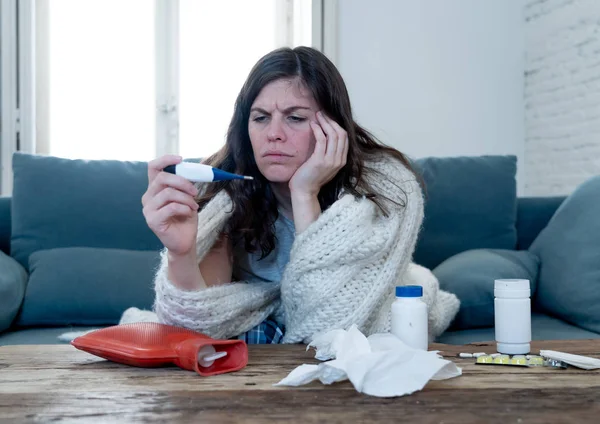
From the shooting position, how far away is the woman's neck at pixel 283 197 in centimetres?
171

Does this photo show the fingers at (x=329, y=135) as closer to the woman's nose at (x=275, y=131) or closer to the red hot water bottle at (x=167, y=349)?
the woman's nose at (x=275, y=131)

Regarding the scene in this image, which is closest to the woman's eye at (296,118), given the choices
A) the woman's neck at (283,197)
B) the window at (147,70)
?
the woman's neck at (283,197)

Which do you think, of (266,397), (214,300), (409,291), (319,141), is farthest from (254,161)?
(266,397)

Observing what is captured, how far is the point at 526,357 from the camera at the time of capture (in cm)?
111

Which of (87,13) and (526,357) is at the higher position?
(87,13)

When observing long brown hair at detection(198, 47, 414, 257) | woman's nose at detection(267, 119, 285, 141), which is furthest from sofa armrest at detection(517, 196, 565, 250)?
woman's nose at detection(267, 119, 285, 141)

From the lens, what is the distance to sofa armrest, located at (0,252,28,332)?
203 centimetres

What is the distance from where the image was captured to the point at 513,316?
3.73 ft

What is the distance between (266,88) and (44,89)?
8.84 ft

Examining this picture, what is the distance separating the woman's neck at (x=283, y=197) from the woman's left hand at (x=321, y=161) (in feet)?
0.50

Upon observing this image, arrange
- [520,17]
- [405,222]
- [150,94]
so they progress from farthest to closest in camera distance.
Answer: [520,17] < [150,94] < [405,222]

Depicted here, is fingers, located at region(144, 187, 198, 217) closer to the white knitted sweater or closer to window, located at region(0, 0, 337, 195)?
the white knitted sweater

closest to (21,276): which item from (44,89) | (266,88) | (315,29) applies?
(266,88)

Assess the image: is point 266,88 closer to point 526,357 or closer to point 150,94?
point 526,357
